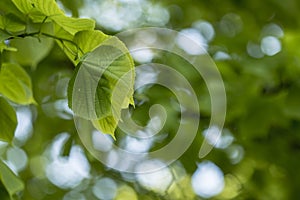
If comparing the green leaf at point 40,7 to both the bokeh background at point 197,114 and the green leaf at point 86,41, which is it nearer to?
the green leaf at point 86,41

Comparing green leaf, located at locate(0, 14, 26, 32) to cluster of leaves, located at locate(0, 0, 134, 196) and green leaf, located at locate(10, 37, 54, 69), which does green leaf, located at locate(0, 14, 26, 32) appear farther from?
green leaf, located at locate(10, 37, 54, 69)

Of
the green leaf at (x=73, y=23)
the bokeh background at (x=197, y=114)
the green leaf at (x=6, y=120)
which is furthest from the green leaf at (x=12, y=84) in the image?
the bokeh background at (x=197, y=114)

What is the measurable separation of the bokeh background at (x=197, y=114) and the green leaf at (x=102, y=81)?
48cm

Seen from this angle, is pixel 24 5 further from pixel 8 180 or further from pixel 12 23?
pixel 8 180

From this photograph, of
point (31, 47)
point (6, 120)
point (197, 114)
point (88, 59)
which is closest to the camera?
point (88, 59)

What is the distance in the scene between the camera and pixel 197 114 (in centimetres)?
101

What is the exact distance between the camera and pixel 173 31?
3.41 feet

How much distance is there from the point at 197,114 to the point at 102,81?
0.59m

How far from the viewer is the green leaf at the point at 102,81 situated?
422 mm

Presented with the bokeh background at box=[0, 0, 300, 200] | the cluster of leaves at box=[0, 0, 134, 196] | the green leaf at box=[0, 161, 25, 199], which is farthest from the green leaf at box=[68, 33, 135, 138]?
the bokeh background at box=[0, 0, 300, 200]

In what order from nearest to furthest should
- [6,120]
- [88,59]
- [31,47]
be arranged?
1. [88,59]
2. [6,120]
3. [31,47]

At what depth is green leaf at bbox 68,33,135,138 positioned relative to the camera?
0.42m

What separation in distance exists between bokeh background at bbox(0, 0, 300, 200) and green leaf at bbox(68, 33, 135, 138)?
48 centimetres

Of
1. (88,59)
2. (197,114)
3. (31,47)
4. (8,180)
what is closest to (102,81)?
(88,59)
